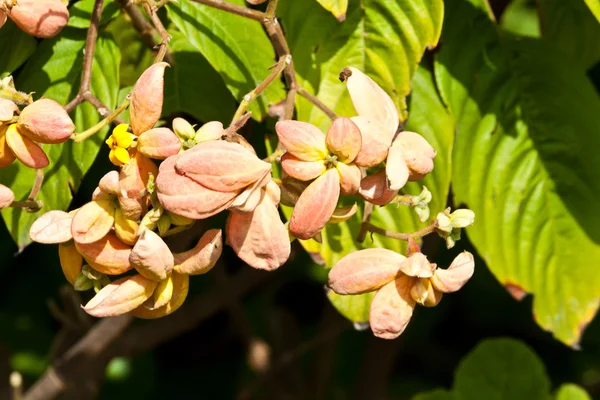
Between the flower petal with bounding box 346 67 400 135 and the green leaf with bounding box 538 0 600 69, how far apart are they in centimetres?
43

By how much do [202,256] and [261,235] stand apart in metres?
0.05

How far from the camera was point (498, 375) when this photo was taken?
131cm

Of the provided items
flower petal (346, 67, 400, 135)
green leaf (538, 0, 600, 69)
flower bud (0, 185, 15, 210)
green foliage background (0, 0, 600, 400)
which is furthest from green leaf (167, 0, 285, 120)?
green leaf (538, 0, 600, 69)

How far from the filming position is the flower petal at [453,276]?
2.08 feet

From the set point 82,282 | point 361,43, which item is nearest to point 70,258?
point 82,282

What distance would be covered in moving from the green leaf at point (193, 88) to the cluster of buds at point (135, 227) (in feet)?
0.69

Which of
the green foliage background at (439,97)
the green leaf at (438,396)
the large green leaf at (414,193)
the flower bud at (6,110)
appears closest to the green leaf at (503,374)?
the green leaf at (438,396)

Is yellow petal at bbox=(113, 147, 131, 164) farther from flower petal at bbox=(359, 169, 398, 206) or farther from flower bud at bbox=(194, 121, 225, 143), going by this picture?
flower petal at bbox=(359, 169, 398, 206)

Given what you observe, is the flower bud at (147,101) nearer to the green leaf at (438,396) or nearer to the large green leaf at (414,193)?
the large green leaf at (414,193)

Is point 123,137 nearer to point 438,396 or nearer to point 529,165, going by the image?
point 529,165

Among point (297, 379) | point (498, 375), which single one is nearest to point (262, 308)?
point (297, 379)

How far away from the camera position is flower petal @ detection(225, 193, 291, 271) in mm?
590

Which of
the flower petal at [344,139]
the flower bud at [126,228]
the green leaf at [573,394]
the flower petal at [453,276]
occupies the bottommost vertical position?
the green leaf at [573,394]

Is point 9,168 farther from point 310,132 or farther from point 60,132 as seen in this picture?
point 310,132
